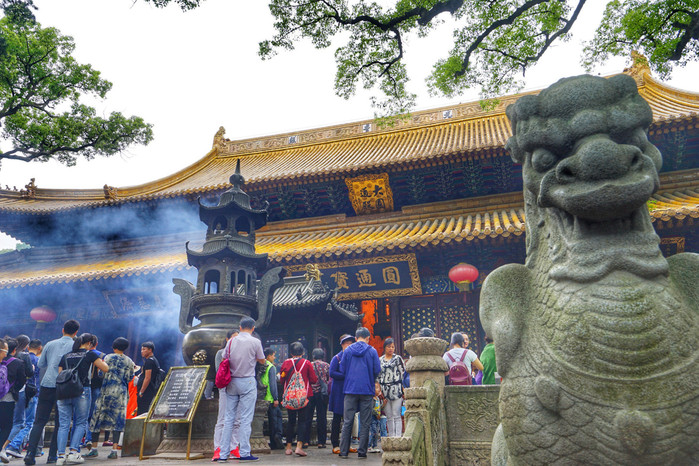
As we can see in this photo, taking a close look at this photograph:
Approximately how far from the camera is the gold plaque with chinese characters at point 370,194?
13055mm

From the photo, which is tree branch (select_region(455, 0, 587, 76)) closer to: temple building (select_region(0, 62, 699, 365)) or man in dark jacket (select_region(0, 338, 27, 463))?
temple building (select_region(0, 62, 699, 365))

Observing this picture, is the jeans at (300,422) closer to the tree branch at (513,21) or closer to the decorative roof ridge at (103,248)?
the tree branch at (513,21)

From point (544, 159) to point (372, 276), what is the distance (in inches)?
368

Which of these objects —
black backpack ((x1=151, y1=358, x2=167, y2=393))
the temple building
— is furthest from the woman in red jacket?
the temple building

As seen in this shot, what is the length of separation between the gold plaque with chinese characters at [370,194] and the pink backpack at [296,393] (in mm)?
7242

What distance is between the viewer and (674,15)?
20.2ft

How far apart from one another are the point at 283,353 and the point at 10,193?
12493 millimetres

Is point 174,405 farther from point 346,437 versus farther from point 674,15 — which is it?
point 674,15

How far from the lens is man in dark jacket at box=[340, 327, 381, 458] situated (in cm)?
593

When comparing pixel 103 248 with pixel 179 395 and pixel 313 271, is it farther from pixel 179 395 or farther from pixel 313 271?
pixel 179 395

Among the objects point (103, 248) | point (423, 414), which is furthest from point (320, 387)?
point (103, 248)

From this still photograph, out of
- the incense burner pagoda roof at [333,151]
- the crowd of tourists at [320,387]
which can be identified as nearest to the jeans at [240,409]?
the crowd of tourists at [320,387]

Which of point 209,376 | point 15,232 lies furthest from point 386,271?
point 15,232

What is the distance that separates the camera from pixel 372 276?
11.4 m
